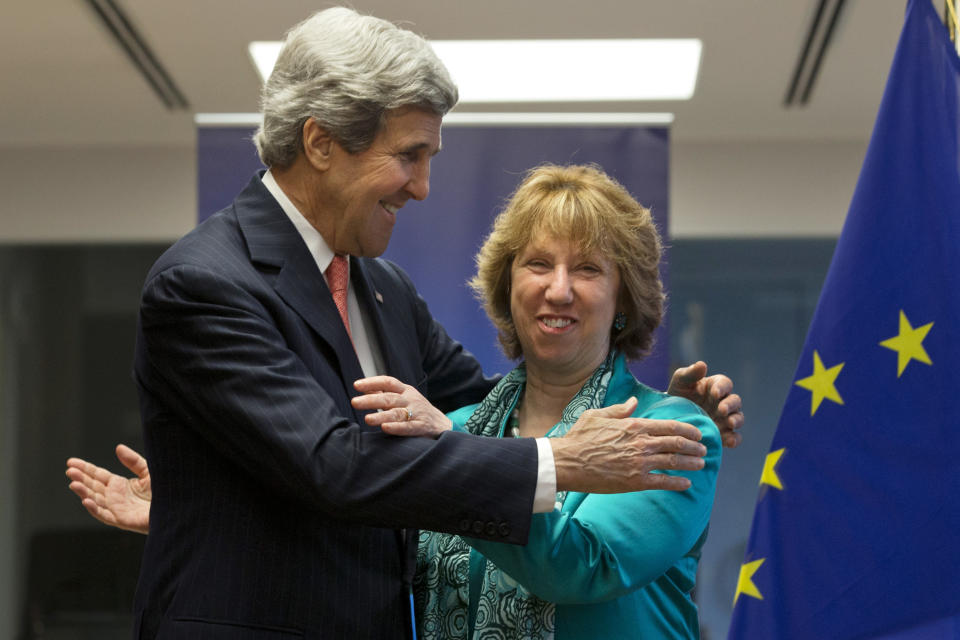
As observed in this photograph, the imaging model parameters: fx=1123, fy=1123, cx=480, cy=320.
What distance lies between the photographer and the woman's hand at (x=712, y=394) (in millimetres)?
2189

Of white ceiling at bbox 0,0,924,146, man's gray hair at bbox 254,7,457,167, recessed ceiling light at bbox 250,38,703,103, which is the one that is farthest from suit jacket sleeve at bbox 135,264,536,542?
recessed ceiling light at bbox 250,38,703,103

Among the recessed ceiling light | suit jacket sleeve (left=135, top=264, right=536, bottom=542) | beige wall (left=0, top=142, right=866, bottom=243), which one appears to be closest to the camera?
suit jacket sleeve (left=135, top=264, right=536, bottom=542)

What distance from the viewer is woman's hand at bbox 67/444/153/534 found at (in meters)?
2.28

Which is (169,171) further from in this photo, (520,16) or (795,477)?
(795,477)

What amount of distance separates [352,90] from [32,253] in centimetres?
531

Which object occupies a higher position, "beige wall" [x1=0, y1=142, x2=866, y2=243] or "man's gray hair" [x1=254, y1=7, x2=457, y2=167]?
"beige wall" [x1=0, y1=142, x2=866, y2=243]

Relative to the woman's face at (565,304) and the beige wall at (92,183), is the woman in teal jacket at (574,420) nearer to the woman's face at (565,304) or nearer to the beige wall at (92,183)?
the woman's face at (565,304)

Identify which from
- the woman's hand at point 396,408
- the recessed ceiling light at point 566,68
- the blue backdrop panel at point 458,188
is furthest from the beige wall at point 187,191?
the woman's hand at point 396,408

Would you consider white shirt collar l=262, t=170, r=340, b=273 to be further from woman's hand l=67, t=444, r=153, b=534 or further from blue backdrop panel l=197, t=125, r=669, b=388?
blue backdrop panel l=197, t=125, r=669, b=388

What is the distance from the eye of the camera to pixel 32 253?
663 cm

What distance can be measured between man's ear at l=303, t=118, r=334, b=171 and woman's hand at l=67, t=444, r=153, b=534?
0.75 meters

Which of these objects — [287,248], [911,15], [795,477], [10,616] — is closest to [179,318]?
[287,248]

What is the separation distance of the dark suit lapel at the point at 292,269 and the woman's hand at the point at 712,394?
67 cm

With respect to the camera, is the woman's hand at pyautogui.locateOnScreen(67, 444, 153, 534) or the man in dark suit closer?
the man in dark suit
